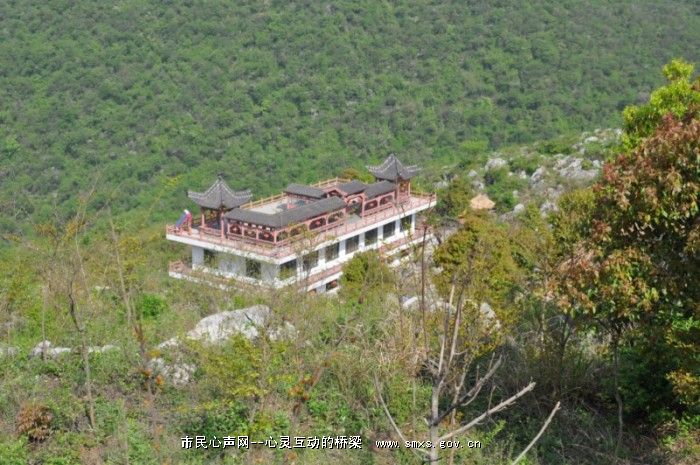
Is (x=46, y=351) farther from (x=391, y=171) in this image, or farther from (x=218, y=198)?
(x=391, y=171)

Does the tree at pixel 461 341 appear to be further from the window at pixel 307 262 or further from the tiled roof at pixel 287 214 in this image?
the tiled roof at pixel 287 214

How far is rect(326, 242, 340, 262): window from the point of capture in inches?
771

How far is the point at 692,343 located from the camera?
17.4 ft

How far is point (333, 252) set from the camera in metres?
19.8

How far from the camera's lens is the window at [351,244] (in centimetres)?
2028

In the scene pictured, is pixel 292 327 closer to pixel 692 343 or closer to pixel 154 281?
pixel 692 343

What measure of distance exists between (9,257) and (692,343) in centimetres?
857

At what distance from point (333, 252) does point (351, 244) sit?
0.78 meters

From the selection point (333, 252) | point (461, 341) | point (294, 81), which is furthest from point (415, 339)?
point (294, 81)

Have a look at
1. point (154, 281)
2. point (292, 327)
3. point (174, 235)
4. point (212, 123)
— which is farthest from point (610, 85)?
point (292, 327)

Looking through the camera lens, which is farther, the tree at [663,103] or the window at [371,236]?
the window at [371,236]

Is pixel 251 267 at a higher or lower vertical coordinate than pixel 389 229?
lower

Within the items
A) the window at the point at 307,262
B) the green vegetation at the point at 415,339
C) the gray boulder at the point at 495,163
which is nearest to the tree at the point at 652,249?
the green vegetation at the point at 415,339

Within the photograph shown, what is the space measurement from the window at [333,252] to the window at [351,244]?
15.0 inches
